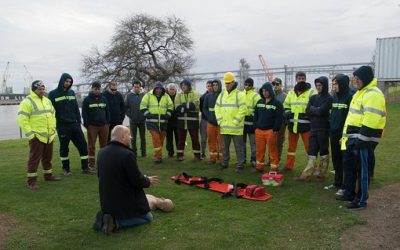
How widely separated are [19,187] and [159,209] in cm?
350

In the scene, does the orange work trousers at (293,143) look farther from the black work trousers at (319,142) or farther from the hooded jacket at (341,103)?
the hooded jacket at (341,103)

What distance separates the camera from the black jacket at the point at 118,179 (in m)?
5.18

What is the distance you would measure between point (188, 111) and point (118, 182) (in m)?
5.20

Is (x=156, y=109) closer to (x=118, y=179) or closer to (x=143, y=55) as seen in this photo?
(x=118, y=179)

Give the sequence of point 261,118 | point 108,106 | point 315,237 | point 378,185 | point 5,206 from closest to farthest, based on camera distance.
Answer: point 315,237 → point 5,206 → point 378,185 → point 261,118 → point 108,106

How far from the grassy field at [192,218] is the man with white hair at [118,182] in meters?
0.22

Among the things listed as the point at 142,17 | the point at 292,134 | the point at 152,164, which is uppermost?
the point at 142,17

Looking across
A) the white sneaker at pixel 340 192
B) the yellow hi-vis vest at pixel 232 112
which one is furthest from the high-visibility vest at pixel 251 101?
the white sneaker at pixel 340 192

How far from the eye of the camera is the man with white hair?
518cm

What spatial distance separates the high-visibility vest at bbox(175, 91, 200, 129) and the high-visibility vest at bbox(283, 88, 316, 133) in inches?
108

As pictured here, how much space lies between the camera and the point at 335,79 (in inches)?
279

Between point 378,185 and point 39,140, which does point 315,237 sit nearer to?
point 378,185

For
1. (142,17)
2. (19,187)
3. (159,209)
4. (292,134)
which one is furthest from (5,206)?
(142,17)

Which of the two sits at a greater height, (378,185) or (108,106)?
(108,106)
